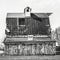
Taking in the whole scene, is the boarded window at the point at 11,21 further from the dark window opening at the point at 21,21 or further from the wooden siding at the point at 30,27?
the dark window opening at the point at 21,21

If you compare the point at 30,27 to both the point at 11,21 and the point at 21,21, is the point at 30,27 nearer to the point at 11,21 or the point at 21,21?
the point at 21,21

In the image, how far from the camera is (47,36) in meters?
47.0

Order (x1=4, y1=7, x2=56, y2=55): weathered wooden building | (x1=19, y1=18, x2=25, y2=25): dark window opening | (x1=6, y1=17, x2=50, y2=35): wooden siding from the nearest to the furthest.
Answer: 1. (x1=4, y1=7, x2=56, y2=55): weathered wooden building
2. (x1=6, y1=17, x2=50, y2=35): wooden siding
3. (x1=19, y1=18, x2=25, y2=25): dark window opening

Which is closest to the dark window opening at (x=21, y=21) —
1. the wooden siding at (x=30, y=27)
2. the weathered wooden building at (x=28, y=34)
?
the weathered wooden building at (x=28, y=34)

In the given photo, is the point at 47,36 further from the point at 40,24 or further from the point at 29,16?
the point at 29,16

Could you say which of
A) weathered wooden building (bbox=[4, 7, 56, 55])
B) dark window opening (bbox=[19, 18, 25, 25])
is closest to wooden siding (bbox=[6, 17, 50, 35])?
weathered wooden building (bbox=[4, 7, 56, 55])

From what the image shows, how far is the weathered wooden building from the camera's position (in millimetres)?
44344

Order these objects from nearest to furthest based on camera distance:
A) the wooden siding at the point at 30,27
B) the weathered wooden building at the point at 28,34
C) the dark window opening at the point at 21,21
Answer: the weathered wooden building at the point at 28,34 < the wooden siding at the point at 30,27 < the dark window opening at the point at 21,21

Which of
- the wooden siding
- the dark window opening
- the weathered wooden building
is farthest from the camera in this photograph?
the dark window opening

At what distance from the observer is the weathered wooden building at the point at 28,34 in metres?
44.3

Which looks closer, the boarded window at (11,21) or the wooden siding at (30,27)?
the wooden siding at (30,27)

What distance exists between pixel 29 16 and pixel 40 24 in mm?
3384

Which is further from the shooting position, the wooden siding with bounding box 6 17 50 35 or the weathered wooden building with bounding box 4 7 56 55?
the wooden siding with bounding box 6 17 50 35

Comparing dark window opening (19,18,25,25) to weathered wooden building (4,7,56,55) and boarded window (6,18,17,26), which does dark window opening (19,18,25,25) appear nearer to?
weathered wooden building (4,7,56,55)
